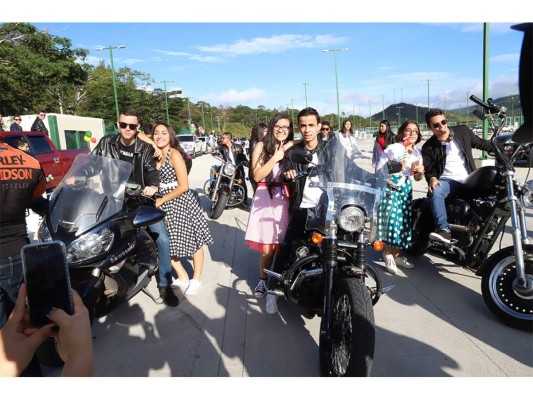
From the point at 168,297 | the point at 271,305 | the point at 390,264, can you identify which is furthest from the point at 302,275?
the point at 390,264

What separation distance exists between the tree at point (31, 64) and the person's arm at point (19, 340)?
19.5 metres

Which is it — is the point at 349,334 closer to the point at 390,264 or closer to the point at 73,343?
the point at 73,343

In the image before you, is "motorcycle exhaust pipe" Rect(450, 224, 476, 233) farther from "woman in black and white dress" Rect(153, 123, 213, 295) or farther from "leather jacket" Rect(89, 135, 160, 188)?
"leather jacket" Rect(89, 135, 160, 188)

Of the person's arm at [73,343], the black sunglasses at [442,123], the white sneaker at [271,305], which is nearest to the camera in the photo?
the person's arm at [73,343]

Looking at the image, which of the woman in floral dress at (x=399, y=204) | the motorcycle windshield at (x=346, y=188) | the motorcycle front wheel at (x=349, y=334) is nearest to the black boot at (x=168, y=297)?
the motorcycle front wheel at (x=349, y=334)

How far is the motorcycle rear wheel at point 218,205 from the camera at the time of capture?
7012 millimetres

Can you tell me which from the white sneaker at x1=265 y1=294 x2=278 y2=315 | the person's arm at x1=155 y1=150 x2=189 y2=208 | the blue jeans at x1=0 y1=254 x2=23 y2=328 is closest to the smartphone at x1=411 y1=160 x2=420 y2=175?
the white sneaker at x1=265 y1=294 x2=278 y2=315

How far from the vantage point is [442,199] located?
3762 millimetres

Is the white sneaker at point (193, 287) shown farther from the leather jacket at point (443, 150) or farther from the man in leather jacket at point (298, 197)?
the leather jacket at point (443, 150)

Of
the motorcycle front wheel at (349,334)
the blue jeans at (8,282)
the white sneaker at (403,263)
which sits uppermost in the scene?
the blue jeans at (8,282)

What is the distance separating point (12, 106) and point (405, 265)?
75.3ft

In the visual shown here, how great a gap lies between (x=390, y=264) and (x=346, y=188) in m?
2.16

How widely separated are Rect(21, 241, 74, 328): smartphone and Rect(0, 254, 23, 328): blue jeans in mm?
998

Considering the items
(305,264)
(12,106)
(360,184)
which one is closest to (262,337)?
(305,264)
